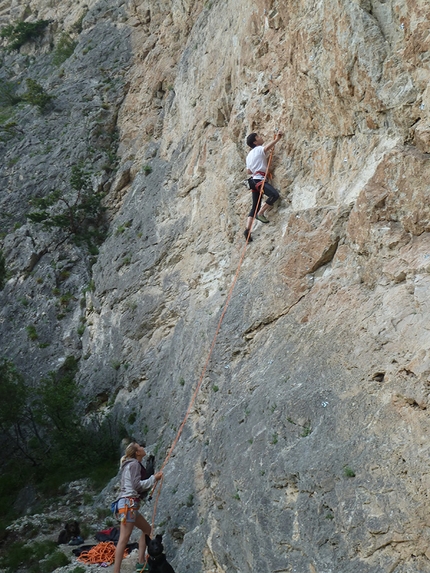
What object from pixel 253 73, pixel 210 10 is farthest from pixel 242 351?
pixel 210 10

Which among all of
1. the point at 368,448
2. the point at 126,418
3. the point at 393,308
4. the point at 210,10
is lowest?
the point at 126,418

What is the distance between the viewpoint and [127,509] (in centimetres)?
777

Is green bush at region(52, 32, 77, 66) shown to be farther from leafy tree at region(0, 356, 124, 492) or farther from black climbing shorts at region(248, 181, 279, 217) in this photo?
black climbing shorts at region(248, 181, 279, 217)

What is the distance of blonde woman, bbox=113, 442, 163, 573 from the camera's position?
7.78m

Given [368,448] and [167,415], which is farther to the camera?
[167,415]

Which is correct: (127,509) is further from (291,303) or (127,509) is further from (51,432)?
(51,432)

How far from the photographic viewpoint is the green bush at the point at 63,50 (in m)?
34.9

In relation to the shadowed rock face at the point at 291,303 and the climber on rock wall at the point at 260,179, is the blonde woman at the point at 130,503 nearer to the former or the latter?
the shadowed rock face at the point at 291,303

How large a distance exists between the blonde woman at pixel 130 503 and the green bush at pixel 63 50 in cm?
3244

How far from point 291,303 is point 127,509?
3.75 m

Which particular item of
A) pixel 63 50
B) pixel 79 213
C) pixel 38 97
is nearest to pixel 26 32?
pixel 63 50

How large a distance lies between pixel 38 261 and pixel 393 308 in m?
18.4

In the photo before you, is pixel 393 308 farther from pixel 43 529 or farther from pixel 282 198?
pixel 43 529

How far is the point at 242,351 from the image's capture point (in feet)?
28.3
